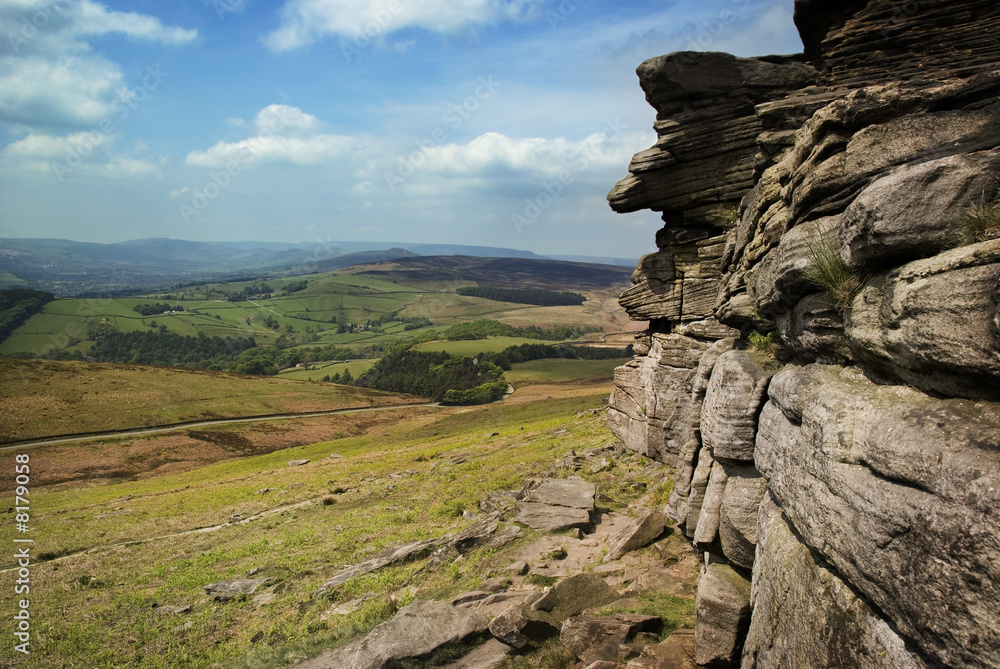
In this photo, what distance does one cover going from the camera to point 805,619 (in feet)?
28.8

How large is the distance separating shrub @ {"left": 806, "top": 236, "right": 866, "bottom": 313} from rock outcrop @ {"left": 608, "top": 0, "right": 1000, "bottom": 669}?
1.5 inches

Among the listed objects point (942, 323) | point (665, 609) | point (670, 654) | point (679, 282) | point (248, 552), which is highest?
point (679, 282)

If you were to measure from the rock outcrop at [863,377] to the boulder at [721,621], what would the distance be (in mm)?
41

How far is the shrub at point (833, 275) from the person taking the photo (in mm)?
9242

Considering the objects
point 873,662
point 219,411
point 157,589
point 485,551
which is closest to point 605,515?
point 485,551

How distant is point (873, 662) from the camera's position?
7.42 meters

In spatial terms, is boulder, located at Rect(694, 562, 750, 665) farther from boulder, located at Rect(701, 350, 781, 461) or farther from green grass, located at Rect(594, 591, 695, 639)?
boulder, located at Rect(701, 350, 781, 461)

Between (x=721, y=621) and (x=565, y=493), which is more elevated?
(x=721, y=621)

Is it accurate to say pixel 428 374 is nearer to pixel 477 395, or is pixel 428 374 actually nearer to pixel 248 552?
pixel 477 395

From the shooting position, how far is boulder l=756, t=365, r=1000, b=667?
601cm

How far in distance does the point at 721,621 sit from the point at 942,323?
310 inches

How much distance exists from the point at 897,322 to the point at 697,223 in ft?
63.8

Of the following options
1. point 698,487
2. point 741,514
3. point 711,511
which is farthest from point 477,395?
point 741,514

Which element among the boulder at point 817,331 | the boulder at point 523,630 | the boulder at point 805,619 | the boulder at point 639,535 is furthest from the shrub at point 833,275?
the boulder at point 639,535
